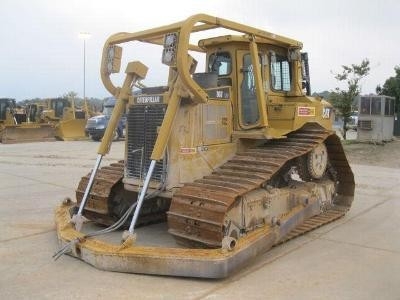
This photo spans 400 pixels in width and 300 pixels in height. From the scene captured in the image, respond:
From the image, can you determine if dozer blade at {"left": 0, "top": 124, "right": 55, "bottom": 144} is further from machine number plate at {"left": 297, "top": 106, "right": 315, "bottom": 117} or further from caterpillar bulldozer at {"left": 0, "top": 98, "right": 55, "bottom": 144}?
machine number plate at {"left": 297, "top": 106, "right": 315, "bottom": 117}

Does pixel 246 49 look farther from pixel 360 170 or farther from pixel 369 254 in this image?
pixel 360 170

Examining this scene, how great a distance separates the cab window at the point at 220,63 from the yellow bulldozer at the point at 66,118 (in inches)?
868

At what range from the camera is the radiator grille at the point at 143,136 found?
245 inches

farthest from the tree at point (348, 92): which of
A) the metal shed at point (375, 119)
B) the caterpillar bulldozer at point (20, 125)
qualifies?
the caterpillar bulldozer at point (20, 125)

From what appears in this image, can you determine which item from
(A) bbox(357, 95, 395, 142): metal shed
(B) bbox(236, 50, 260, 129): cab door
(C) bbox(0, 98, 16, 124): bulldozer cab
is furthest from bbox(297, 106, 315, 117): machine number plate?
(C) bbox(0, 98, 16, 124): bulldozer cab

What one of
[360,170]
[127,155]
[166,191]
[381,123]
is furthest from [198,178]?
[381,123]

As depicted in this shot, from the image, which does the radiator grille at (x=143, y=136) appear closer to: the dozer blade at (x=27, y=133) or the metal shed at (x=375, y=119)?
the metal shed at (x=375, y=119)

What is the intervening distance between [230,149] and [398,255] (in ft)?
8.11

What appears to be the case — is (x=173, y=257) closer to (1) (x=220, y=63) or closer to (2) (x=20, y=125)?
(1) (x=220, y=63)

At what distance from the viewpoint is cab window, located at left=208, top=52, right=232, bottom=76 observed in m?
7.08

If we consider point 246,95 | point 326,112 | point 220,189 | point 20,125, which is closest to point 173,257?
point 220,189

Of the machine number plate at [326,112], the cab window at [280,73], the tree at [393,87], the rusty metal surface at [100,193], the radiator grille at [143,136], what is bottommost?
the rusty metal surface at [100,193]

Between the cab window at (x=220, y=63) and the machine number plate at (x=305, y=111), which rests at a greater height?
the cab window at (x=220, y=63)

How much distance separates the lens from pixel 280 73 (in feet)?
25.2
